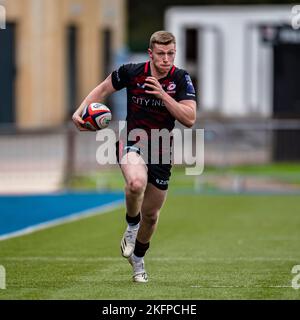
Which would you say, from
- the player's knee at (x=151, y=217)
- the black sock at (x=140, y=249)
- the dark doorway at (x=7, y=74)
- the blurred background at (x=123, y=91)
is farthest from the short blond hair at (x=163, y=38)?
the dark doorway at (x=7, y=74)

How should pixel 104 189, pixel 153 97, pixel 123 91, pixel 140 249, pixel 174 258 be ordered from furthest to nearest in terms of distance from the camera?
pixel 123 91 → pixel 104 189 → pixel 174 258 → pixel 140 249 → pixel 153 97

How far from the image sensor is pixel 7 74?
A: 4431 cm

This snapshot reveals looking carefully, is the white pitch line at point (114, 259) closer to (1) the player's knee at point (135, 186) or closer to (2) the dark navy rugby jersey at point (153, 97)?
(2) the dark navy rugby jersey at point (153, 97)

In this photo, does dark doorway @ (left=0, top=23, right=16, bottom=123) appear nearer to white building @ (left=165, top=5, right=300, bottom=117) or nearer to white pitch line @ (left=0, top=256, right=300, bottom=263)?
white building @ (left=165, top=5, right=300, bottom=117)

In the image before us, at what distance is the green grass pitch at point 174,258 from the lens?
11.0 metres

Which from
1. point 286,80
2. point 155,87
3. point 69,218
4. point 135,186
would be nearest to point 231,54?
point 286,80

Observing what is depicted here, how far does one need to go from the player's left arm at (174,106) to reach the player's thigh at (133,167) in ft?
1.83

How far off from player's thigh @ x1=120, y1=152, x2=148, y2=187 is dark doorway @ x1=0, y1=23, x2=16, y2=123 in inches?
1277

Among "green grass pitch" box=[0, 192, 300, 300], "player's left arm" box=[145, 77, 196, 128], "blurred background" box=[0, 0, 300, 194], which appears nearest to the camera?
"green grass pitch" box=[0, 192, 300, 300]

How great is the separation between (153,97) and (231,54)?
34499mm

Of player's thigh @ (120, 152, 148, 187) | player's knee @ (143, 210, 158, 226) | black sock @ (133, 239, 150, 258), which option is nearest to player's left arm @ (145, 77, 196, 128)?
player's thigh @ (120, 152, 148, 187)

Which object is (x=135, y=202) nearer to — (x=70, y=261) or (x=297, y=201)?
(x=70, y=261)

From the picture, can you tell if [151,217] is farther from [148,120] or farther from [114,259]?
[114,259]

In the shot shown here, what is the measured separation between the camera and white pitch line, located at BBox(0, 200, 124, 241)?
17.3 metres
